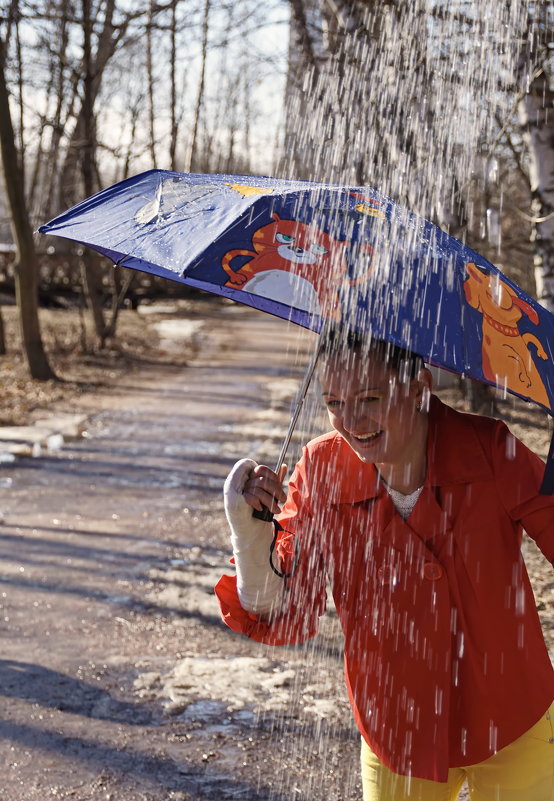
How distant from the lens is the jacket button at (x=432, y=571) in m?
2.17

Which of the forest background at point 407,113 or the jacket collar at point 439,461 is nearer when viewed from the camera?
the jacket collar at point 439,461

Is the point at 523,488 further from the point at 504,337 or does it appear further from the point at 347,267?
the point at 347,267

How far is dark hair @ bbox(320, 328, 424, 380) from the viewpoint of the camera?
7.11ft

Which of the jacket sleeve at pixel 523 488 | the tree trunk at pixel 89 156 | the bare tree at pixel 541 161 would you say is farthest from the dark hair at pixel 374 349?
the tree trunk at pixel 89 156

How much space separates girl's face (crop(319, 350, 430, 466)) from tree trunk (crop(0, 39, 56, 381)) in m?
11.8

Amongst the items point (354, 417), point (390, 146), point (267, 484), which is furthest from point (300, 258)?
point (390, 146)

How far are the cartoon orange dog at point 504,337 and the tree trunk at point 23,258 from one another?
38.4 ft

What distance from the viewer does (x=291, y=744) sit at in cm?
389

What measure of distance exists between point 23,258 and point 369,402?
12.4 m

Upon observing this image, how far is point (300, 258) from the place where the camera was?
6.83ft

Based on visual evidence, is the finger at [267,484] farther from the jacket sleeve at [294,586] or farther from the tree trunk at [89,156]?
the tree trunk at [89,156]

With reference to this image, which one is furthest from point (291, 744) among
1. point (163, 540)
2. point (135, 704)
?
point (163, 540)

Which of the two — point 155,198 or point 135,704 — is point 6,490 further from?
point 155,198

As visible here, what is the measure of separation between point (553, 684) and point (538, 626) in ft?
0.45
